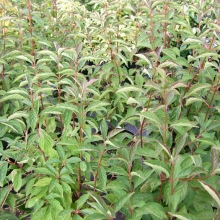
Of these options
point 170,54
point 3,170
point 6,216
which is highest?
point 170,54

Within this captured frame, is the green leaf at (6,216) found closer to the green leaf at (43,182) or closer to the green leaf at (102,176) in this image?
the green leaf at (43,182)

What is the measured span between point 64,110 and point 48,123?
0.82 feet

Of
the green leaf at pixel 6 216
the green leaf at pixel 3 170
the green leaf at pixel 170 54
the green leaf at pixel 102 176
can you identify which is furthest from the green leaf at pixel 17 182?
the green leaf at pixel 170 54

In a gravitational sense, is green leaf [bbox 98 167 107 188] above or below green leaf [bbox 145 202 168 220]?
below

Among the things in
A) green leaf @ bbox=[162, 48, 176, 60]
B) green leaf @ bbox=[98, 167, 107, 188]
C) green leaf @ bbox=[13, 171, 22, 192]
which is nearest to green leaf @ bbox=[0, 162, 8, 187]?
green leaf @ bbox=[13, 171, 22, 192]

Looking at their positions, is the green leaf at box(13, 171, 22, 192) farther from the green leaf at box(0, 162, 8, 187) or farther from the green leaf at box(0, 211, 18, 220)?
the green leaf at box(0, 211, 18, 220)

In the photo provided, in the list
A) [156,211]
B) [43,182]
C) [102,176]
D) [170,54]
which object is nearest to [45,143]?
[43,182]

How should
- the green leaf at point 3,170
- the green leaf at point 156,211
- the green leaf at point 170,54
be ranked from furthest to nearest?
the green leaf at point 170,54, the green leaf at point 3,170, the green leaf at point 156,211

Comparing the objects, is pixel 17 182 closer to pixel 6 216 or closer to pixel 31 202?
pixel 31 202

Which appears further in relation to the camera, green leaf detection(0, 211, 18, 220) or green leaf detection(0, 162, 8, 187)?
green leaf detection(0, 211, 18, 220)

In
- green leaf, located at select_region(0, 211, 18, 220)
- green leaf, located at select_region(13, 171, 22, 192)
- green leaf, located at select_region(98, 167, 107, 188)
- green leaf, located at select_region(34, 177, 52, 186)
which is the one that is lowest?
green leaf, located at select_region(0, 211, 18, 220)

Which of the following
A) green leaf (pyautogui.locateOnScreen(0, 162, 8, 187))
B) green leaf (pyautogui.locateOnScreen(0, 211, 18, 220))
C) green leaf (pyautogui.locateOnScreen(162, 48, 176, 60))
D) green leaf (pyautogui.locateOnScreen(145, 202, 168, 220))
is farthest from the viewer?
green leaf (pyautogui.locateOnScreen(162, 48, 176, 60))

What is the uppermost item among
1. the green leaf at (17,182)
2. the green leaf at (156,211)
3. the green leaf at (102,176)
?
the green leaf at (156,211)

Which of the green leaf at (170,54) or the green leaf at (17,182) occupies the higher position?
the green leaf at (170,54)
